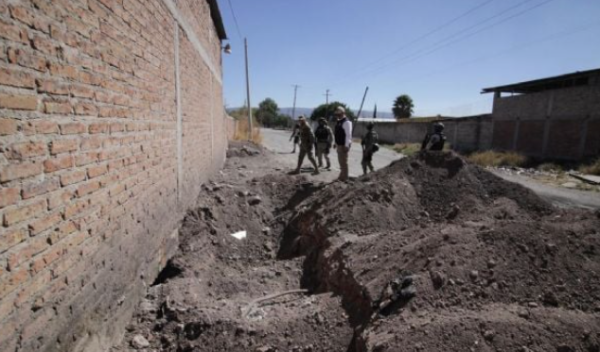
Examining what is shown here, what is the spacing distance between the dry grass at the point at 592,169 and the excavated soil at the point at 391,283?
34.4 feet

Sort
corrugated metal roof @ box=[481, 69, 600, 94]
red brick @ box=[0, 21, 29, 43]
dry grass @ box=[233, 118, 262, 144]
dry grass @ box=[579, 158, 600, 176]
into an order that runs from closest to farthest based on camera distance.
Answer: red brick @ box=[0, 21, 29, 43] < dry grass @ box=[579, 158, 600, 176] < corrugated metal roof @ box=[481, 69, 600, 94] < dry grass @ box=[233, 118, 262, 144]

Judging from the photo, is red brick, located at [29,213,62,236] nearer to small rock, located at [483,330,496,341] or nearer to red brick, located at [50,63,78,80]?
red brick, located at [50,63,78,80]

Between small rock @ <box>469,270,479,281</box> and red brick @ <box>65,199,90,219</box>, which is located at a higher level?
red brick @ <box>65,199,90,219</box>

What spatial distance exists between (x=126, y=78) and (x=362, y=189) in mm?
3708

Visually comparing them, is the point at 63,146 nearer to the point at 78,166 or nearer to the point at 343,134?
the point at 78,166

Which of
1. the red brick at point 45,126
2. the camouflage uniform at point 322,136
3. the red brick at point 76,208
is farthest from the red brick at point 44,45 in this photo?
the camouflage uniform at point 322,136

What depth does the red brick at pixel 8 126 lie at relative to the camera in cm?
143

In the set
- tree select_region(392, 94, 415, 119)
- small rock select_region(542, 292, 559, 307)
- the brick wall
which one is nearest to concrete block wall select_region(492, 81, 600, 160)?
small rock select_region(542, 292, 559, 307)

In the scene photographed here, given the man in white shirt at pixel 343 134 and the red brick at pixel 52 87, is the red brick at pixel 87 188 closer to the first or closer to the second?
the red brick at pixel 52 87

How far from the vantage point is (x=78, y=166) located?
2021mm

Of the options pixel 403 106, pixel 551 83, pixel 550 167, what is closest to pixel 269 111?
pixel 403 106

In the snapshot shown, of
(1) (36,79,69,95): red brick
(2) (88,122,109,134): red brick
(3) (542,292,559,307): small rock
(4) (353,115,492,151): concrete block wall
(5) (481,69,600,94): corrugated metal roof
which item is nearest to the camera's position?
(1) (36,79,69,95): red brick

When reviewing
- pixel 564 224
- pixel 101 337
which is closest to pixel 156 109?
pixel 101 337

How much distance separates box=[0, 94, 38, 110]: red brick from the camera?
143 centimetres
